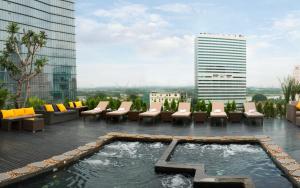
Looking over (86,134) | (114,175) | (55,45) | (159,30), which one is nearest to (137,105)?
(86,134)

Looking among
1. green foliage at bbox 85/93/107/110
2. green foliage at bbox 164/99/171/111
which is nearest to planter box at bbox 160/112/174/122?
green foliage at bbox 164/99/171/111

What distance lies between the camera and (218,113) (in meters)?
12.1

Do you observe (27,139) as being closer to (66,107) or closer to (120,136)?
(120,136)

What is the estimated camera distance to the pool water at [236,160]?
552 cm

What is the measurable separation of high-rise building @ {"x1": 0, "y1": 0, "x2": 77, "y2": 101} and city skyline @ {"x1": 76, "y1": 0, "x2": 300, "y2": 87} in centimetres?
1619

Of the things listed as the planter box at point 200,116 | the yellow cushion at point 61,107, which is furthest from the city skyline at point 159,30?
the yellow cushion at point 61,107

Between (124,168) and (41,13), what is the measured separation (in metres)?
69.6

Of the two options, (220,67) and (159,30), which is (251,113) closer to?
(159,30)

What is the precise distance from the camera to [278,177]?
5.56 meters

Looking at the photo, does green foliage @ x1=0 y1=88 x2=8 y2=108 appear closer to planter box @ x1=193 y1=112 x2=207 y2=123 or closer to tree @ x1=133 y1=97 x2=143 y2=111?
tree @ x1=133 y1=97 x2=143 y2=111

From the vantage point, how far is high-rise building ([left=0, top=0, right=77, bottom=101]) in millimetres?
66938

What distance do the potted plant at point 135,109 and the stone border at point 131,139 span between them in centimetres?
390

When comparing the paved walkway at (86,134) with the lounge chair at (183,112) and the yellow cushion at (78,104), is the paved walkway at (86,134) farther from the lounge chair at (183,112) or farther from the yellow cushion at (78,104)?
the yellow cushion at (78,104)

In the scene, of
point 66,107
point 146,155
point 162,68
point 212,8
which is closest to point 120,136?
point 146,155
